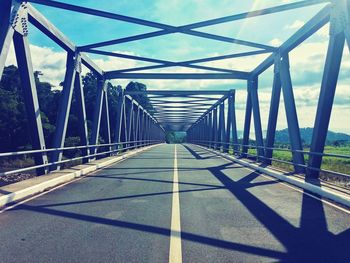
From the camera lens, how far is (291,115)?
13.0 m

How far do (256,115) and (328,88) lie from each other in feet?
30.6

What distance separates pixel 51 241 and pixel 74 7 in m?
10.2

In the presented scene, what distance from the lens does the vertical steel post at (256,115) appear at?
693 inches

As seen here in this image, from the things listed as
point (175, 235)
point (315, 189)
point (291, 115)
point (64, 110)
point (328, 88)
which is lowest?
point (175, 235)

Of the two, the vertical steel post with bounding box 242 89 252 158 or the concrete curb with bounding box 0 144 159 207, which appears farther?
the vertical steel post with bounding box 242 89 252 158

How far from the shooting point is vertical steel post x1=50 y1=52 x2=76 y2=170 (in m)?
12.2

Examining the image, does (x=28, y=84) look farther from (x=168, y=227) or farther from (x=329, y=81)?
(x=329, y=81)

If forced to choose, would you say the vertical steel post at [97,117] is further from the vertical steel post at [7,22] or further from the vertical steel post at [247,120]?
the vertical steel post at [7,22]

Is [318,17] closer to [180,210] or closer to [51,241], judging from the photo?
[180,210]

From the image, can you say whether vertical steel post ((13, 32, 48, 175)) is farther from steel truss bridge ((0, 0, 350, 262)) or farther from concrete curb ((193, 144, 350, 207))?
concrete curb ((193, 144, 350, 207))

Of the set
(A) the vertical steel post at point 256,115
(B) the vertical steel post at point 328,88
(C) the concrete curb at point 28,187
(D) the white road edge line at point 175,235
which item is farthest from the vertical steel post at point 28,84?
(A) the vertical steel post at point 256,115

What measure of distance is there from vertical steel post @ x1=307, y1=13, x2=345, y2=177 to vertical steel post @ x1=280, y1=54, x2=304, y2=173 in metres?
1.79

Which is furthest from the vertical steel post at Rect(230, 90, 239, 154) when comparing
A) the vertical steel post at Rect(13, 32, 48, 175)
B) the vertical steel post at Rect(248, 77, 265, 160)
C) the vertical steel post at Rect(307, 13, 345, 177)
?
the vertical steel post at Rect(13, 32, 48, 175)

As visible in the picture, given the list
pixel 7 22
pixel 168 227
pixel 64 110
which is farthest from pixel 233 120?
pixel 168 227
